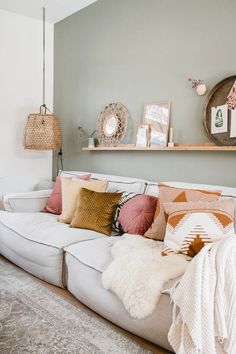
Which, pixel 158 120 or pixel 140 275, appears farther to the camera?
pixel 158 120

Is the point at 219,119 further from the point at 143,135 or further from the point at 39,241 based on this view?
the point at 39,241

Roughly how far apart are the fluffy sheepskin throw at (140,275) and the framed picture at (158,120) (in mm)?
1265

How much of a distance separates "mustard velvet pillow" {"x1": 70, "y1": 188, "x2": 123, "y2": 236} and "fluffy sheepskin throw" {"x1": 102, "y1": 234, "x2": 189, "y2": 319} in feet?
1.98

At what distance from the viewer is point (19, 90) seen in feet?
13.7

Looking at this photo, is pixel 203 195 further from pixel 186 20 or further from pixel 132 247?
pixel 186 20

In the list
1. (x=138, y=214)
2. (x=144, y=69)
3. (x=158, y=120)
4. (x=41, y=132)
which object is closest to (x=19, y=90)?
(x=41, y=132)

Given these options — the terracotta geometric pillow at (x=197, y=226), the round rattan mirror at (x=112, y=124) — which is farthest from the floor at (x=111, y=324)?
the round rattan mirror at (x=112, y=124)

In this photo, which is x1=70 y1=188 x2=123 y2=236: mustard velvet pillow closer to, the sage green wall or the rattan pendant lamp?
the sage green wall

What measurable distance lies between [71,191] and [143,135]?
856mm

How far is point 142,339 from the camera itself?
1.85 meters

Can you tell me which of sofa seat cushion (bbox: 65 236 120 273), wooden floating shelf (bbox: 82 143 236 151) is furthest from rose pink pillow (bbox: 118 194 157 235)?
wooden floating shelf (bbox: 82 143 236 151)

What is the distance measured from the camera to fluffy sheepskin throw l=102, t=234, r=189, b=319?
1673 millimetres

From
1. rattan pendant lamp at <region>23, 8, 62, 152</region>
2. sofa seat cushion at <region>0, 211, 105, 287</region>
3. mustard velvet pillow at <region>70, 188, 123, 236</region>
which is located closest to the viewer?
sofa seat cushion at <region>0, 211, 105, 287</region>

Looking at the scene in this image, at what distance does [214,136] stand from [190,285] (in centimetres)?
147
